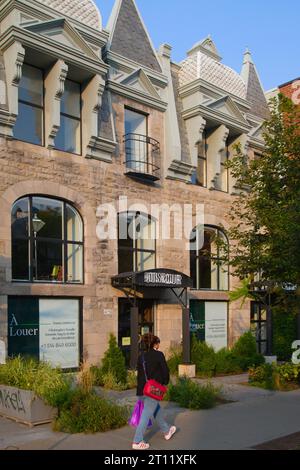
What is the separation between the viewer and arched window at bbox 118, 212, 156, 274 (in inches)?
667

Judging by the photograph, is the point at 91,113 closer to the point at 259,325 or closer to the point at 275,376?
the point at 275,376

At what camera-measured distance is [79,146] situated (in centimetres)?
1596

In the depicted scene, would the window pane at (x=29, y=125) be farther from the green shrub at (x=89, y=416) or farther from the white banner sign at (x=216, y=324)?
the white banner sign at (x=216, y=324)

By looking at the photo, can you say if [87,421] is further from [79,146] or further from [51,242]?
[79,146]

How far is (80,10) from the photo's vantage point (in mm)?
15953

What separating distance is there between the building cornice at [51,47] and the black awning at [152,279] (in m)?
6.33

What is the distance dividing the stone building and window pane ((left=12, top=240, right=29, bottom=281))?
37 mm

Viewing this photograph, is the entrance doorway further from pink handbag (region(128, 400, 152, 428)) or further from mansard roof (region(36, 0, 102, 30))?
mansard roof (region(36, 0, 102, 30))

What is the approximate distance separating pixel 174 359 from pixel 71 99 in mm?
8985

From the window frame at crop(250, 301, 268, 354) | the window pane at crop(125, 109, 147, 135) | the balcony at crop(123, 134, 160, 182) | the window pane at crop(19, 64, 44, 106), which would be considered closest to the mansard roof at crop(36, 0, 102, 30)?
the window pane at crop(19, 64, 44, 106)

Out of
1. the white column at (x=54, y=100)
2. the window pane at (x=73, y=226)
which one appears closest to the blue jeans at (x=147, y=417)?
the window pane at (x=73, y=226)

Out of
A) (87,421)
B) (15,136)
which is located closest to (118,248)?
(15,136)

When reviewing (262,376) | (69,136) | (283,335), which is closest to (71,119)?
(69,136)

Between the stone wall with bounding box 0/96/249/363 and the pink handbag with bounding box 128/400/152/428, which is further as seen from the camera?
the stone wall with bounding box 0/96/249/363
